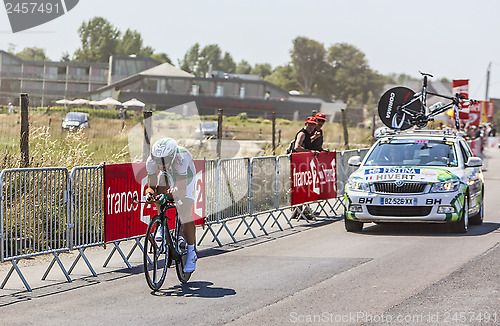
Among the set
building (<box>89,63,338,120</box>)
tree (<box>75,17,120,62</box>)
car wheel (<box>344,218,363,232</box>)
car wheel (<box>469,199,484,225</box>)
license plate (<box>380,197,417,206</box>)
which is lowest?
car wheel (<box>344,218,363,232</box>)

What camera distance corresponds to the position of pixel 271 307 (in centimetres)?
778

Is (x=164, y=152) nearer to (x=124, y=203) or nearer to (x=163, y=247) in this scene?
(x=163, y=247)

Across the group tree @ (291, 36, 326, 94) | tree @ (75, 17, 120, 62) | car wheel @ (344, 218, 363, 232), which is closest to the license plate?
car wheel @ (344, 218, 363, 232)

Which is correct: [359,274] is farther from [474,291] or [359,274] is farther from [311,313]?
[311,313]

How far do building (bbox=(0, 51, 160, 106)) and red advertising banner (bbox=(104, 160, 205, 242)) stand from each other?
82.2m

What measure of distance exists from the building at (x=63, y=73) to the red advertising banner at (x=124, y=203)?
8224cm

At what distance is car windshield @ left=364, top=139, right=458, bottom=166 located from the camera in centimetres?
1406

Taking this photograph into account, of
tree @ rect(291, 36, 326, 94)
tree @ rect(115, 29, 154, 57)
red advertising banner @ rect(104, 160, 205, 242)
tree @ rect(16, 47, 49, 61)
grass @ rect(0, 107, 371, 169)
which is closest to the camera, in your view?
red advertising banner @ rect(104, 160, 205, 242)

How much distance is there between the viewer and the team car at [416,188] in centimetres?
1296

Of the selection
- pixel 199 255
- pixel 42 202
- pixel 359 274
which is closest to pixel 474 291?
pixel 359 274

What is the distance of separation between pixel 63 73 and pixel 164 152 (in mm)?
98911

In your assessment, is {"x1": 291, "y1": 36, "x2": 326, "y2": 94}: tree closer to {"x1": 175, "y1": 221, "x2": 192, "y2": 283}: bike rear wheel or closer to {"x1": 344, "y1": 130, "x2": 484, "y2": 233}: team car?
{"x1": 344, "y1": 130, "x2": 484, "y2": 233}: team car

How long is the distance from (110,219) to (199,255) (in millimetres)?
1749

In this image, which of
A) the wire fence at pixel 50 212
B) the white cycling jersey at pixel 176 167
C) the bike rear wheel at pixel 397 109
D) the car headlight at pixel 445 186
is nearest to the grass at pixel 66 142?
the wire fence at pixel 50 212
